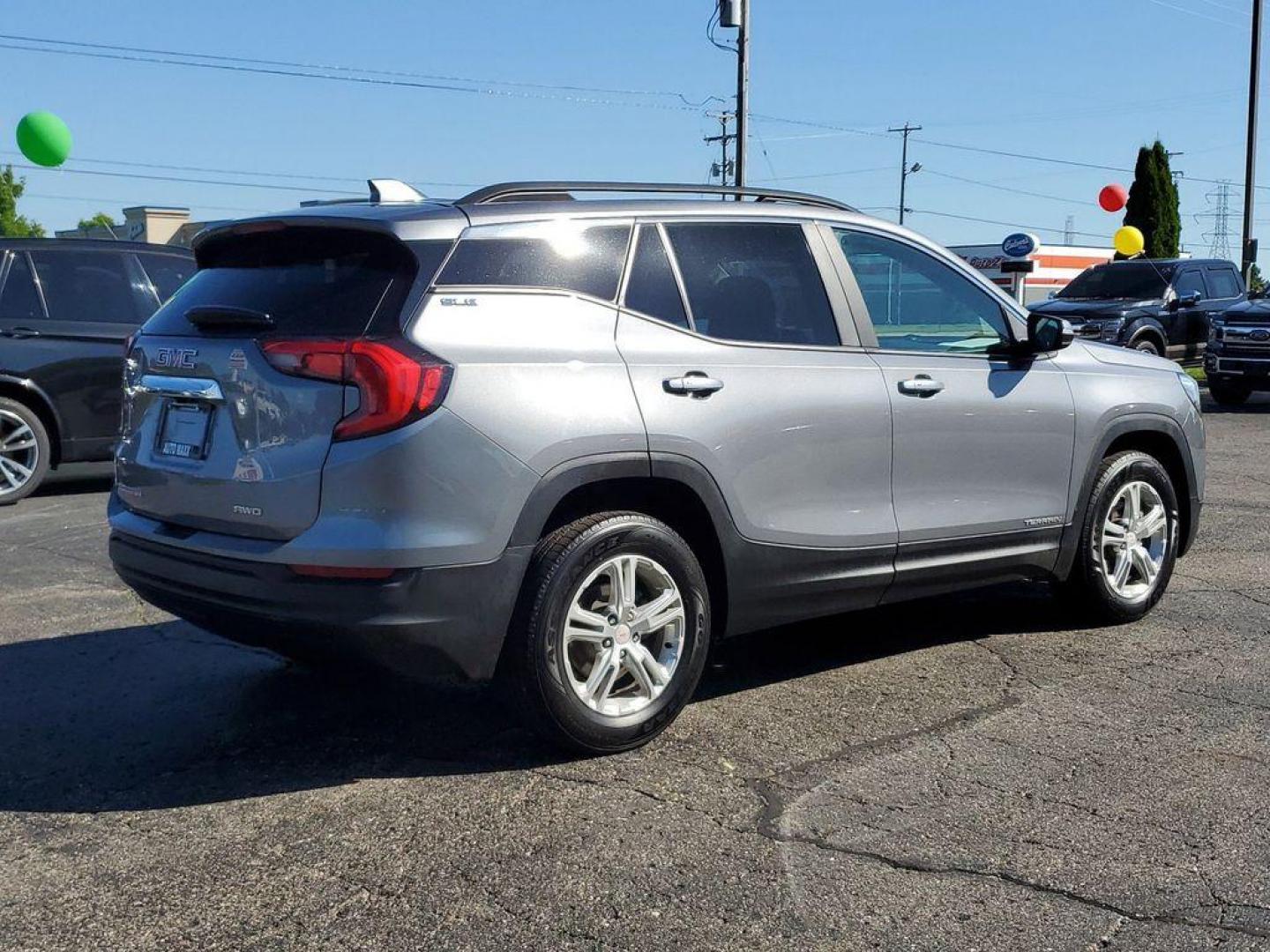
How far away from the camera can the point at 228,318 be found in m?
4.39

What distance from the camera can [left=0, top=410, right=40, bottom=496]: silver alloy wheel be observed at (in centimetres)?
1000

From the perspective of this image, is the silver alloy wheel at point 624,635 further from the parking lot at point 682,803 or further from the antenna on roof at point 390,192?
the antenna on roof at point 390,192

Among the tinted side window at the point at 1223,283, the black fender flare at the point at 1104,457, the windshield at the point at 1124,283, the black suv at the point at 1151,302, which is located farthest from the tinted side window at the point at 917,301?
the tinted side window at the point at 1223,283

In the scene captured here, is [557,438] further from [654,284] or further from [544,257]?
[654,284]

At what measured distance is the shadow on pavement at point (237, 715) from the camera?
14.2 ft

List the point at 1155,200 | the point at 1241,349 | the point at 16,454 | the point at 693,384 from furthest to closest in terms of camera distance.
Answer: the point at 1155,200 → the point at 1241,349 → the point at 16,454 → the point at 693,384

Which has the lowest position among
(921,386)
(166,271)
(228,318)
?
(921,386)

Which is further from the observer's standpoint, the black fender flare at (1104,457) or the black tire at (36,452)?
the black tire at (36,452)

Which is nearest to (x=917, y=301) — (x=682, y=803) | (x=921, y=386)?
(x=921, y=386)

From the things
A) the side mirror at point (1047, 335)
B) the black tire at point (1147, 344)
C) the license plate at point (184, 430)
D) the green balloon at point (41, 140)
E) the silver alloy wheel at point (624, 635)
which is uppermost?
the green balloon at point (41, 140)

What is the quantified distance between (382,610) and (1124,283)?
61.2 feet

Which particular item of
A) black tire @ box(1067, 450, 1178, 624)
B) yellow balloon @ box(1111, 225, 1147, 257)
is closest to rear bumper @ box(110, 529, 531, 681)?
black tire @ box(1067, 450, 1178, 624)

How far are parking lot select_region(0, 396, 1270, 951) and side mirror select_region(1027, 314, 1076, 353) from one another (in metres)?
1.28

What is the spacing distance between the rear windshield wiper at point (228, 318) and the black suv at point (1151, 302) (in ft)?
52.9
